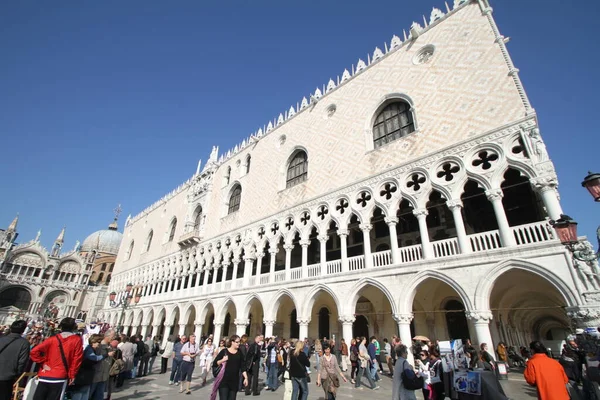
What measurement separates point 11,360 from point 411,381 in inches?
183

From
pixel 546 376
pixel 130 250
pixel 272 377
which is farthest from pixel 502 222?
pixel 130 250

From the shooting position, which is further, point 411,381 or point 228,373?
point 228,373

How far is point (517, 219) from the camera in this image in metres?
12.2

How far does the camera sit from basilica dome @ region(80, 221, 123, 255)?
53.4 metres

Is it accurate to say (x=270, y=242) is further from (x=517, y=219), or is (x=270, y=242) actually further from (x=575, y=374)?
(x=575, y=374)

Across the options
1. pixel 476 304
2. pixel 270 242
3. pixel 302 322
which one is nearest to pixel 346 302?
pixel 302 322

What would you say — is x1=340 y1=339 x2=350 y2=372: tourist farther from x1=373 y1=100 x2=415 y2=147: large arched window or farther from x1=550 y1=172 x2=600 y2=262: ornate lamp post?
x1=373 y1=100 x2=415 y2=147: large arched window

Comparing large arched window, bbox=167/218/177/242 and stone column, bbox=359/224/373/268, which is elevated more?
large arched window, bbox=167/218/177/242

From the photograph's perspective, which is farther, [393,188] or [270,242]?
[270,242]

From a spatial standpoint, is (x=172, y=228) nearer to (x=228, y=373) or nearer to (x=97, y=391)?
(x=97, y=391)

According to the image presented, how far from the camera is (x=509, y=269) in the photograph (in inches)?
344

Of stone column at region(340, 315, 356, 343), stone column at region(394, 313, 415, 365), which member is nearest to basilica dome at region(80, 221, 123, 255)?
stone column at region(340, 315, 356, 343)

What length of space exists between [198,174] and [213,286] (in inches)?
452

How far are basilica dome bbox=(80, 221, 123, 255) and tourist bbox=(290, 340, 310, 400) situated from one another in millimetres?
57365
